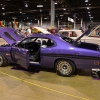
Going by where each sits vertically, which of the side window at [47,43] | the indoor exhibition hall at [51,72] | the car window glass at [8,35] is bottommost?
the indoor exhibition hall at [51,72]

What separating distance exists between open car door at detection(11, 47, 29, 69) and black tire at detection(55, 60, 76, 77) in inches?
40.8

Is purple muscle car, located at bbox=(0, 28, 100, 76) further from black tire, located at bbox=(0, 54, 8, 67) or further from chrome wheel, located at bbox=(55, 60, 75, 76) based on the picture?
black tire, located at bbox=(0, 54, 8, 67)

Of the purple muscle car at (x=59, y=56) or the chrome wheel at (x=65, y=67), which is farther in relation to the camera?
the chrome wheel at (x=65, y=67)

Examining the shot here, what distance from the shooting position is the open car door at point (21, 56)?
17.7ft

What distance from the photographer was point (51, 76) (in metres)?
5.70

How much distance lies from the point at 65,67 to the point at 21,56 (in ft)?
5.00

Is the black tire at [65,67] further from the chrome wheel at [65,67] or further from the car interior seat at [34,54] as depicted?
the car interior seat at [34,54]

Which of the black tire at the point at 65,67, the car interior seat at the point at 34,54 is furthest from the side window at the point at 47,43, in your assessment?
the black tire at the point at 65,67

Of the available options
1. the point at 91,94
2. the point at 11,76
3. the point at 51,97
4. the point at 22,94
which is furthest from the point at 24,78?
the point at 91,94

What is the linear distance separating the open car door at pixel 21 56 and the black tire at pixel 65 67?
1.04 m

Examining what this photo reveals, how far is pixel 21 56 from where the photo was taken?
560 cm

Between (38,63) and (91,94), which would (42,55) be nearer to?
(38,63)

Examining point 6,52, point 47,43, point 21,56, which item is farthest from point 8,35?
point 47,43

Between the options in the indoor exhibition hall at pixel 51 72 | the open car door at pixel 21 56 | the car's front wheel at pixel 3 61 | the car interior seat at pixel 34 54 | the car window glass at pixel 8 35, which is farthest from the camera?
the car window glass at pixel 8 35
